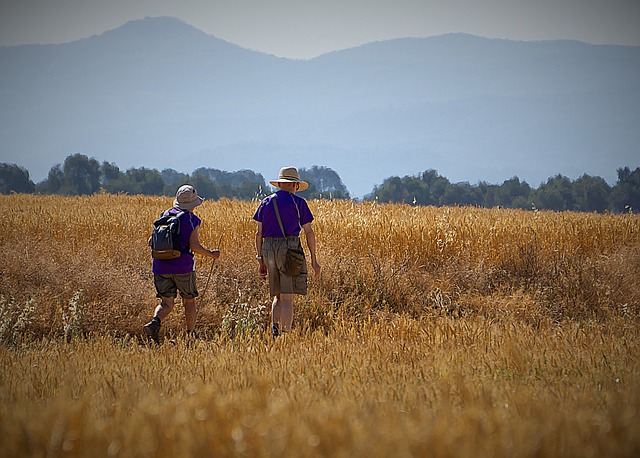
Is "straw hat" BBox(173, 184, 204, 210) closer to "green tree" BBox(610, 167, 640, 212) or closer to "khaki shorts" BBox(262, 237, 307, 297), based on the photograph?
"khaki shorts" BBox(262, 237, 307, 297)

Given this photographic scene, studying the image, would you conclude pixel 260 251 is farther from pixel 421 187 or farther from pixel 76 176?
pixel 76 176

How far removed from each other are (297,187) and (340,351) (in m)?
2.48

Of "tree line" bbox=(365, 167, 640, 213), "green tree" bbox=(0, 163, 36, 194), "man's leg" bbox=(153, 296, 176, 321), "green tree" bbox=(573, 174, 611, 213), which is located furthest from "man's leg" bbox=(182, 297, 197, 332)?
"green tree" bbox=(0, 163, 36, 194)

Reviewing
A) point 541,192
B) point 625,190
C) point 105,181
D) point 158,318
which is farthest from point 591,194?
point 158,318

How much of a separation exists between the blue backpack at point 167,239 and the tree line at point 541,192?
85826 millimetres

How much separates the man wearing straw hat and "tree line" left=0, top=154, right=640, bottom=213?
87.1 m

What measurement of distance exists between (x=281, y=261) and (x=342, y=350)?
1808mm

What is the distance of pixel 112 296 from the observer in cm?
992

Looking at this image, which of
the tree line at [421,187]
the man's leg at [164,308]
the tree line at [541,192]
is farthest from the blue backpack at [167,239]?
the tree line at [421,187]

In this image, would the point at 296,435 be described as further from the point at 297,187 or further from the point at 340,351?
the point at 297,187

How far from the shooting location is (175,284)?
320 inches

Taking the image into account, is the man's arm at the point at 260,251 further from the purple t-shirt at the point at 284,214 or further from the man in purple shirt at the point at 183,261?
the man in purple shirt at the point at 183,261

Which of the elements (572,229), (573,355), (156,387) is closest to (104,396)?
(156,387)

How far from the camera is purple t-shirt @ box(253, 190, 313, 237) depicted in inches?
319
